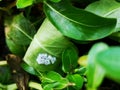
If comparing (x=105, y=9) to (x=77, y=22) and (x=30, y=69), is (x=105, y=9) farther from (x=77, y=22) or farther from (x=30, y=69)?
(x=30, y=69)

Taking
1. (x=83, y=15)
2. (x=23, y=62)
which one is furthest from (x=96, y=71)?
(x=23, y=62)

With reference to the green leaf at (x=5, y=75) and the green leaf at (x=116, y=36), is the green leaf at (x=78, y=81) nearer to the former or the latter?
the green leaf at (x=116, y=36)

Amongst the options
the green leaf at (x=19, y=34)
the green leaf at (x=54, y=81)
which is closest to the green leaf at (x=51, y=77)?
the green leaf at (x=54, y=81)

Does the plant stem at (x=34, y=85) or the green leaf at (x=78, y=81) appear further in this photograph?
the plant stem at (x=34, y=85)

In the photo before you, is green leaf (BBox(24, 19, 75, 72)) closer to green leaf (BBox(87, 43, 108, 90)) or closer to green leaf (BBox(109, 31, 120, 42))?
green leaf (BBox(109, 31, 120, 42))

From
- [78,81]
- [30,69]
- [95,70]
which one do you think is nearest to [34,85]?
[30,69]

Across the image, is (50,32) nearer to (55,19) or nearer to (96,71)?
(55,19)
